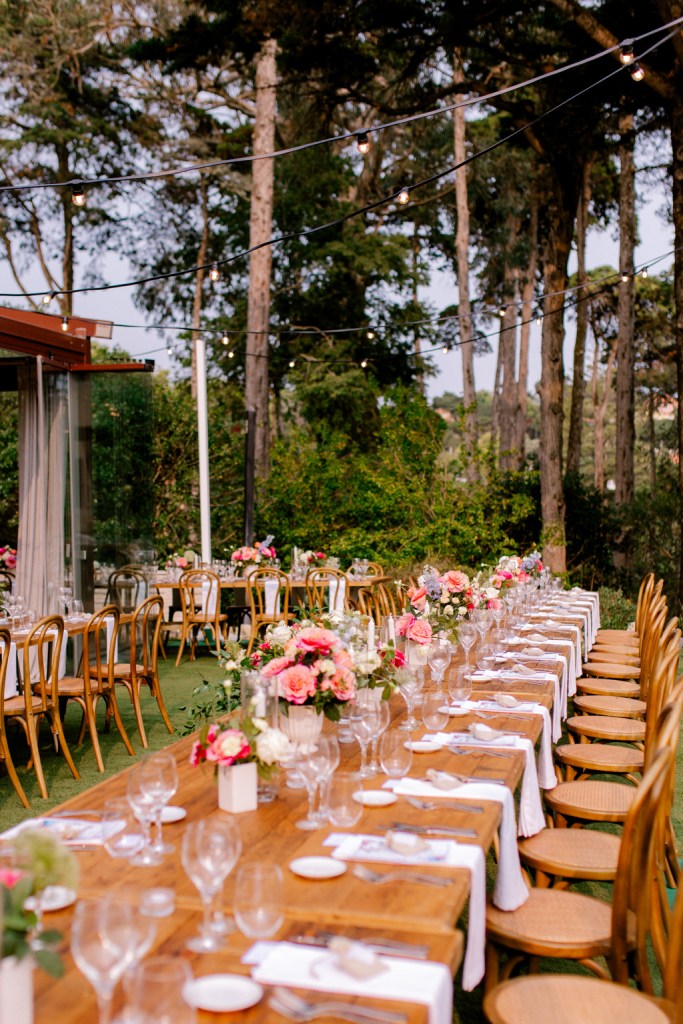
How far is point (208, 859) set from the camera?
159 centimetres

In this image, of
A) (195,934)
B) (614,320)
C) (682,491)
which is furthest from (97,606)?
(614,320)

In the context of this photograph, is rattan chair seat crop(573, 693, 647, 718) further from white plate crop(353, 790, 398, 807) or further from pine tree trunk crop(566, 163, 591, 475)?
pine tree trunk crop(566, 163, 591, 475)

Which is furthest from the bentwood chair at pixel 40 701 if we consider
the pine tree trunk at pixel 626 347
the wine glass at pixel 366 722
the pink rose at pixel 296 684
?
the pine tree trunk at pixel 626 347

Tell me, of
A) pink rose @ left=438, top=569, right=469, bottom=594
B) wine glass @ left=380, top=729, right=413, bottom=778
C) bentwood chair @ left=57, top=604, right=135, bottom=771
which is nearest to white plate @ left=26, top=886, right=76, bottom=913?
wine glass @ left=380, top=729, right=413, bottom=778

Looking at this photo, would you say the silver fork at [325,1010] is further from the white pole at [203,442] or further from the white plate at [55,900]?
the white pole at [203,442]

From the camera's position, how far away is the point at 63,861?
135 cm

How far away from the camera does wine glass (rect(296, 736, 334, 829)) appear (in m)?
2.10

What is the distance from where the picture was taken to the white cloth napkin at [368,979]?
141 cm

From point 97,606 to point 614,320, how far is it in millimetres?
19694

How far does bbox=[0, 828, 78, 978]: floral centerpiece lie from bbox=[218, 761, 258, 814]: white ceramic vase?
862 millimetres

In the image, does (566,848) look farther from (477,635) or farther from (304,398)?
(304,398)

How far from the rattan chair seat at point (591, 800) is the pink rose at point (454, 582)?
116cm

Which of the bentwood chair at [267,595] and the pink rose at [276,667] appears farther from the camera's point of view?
the bentwood chair at [267,595]

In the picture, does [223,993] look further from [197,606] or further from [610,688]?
[197,606]
